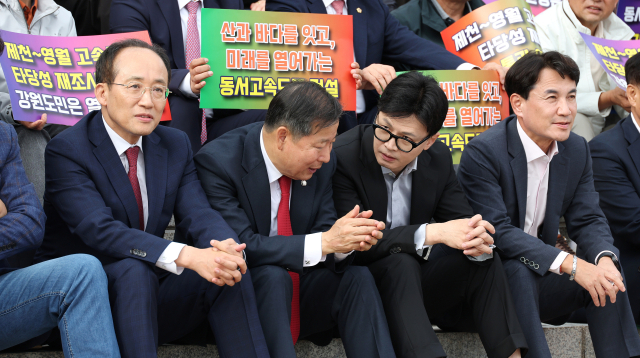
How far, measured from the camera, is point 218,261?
8.23 feet

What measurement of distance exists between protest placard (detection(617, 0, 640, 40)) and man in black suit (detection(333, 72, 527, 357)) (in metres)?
3.70

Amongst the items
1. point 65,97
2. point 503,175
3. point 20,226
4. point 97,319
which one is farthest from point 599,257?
point 65,97

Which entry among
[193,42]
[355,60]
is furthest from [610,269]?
[193,42]

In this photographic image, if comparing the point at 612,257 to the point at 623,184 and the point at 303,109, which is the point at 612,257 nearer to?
the point at 623,184

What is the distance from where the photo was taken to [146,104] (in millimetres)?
2828

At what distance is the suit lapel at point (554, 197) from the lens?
139 inches

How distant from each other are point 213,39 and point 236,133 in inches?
30.9

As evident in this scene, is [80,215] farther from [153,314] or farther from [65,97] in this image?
[65,97]

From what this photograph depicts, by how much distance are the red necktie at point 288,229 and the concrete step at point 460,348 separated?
0.83 ft

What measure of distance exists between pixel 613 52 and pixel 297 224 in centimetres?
276

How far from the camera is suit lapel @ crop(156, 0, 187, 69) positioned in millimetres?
4020

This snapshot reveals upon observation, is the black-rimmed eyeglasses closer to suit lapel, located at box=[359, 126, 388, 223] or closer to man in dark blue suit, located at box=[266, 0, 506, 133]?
suit lapel, located at box=[359, 126, 388, 223]

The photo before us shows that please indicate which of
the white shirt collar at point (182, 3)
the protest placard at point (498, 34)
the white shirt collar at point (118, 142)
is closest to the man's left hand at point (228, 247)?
the white shirt collar at point (118, 142)

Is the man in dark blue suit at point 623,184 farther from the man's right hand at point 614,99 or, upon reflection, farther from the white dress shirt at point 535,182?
the white dress shirt at point 535,182
